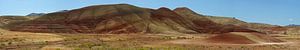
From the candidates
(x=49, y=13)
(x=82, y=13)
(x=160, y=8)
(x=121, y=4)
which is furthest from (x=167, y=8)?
(x=49, y=13)

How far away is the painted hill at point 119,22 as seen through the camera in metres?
126

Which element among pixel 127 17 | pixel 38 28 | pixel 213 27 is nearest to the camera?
pixel 38 28

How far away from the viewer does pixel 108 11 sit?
478ft

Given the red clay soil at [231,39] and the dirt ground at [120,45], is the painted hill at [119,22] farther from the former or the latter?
the red clay soil at [231,39]

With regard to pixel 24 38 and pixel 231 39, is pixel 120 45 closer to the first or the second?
pixel 231 39

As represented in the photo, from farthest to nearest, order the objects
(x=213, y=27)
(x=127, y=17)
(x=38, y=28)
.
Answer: (x=213, y=27) < (x=127, y=17) < (x=38, y=28)

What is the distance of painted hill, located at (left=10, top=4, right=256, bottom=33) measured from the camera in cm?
12638

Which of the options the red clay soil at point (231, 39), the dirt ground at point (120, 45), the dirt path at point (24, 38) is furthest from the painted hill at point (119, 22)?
the red clay soil at point (231, 39)

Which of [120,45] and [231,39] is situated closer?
[120,45]

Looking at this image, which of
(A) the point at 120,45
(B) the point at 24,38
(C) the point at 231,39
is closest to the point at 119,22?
(B) the point at 24,38

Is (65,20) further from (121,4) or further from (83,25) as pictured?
(121,4)

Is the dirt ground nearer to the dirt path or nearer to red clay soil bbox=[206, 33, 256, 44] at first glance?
the dirt path

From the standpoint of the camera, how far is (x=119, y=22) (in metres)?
132

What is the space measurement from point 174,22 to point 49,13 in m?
39.1
